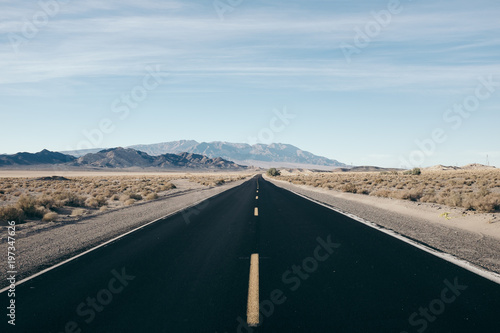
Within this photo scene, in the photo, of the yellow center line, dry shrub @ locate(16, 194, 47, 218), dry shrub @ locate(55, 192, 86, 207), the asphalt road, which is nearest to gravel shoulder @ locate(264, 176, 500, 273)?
the asphalt road

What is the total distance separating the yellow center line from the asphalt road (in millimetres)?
23

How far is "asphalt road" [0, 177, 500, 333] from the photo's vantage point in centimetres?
391

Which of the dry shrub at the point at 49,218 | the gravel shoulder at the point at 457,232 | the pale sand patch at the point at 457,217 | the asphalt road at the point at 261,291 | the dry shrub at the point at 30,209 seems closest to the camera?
the asphalt road at the point at 261,291

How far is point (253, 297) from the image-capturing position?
4.55 meters

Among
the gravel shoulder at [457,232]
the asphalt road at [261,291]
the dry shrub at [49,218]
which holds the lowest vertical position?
the dry shrub at [49,218]

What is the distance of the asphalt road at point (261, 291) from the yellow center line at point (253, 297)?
0.02 metres

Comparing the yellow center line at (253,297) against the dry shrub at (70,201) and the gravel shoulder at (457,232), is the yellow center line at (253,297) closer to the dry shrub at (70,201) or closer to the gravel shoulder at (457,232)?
the gravel shoulder at (457,232)

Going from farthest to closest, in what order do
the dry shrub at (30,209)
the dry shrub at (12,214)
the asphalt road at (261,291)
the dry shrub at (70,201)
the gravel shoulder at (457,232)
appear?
the dry shrub at (70,201) < the dry shrub at (30,209) < the dry shrub at (12,214) < the gravel shoulder at (457,232) < the asphalt road at (261,291)

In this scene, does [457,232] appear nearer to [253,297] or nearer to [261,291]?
[261,291]

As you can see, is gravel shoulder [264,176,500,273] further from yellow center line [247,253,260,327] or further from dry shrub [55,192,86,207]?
dry shrub [55,192,86,207]

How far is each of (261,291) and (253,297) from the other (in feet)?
0.89

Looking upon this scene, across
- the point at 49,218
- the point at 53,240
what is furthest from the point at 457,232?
the point at 49,218

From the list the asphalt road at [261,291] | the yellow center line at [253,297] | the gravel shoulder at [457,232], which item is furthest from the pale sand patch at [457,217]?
the yellow center line at [253,297]

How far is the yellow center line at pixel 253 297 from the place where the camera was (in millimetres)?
3920
